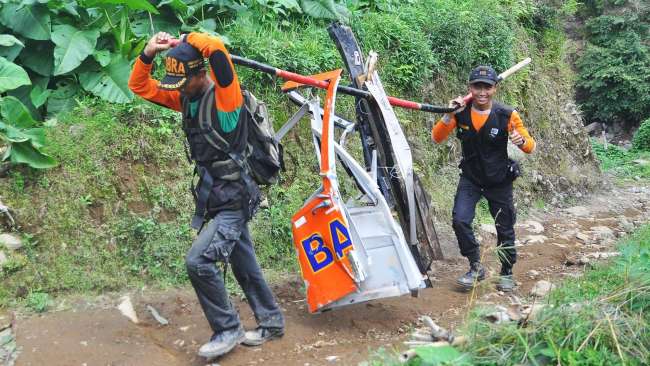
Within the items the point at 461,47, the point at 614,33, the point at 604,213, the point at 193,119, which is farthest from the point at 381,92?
the point at 614,33

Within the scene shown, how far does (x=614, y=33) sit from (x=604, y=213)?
15.6 m

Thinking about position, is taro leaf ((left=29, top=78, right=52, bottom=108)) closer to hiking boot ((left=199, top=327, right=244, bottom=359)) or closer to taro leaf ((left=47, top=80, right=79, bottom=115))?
taro leaf ((left=47, top=80, right=79, bottom=115))

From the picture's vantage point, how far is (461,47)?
966 centimetres

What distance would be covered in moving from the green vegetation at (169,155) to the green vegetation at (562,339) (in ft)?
9.08

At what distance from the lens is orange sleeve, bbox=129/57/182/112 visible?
4.37 metres

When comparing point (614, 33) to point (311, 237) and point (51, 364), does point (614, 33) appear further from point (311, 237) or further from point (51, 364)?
point (51, 364)

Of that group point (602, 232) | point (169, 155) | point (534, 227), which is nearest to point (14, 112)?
point (169, 155)

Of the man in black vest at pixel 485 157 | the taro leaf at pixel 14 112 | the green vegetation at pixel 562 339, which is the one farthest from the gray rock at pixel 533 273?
the taro leaf at pixel 14 112

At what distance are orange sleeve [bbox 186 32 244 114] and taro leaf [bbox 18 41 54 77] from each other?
278 cm

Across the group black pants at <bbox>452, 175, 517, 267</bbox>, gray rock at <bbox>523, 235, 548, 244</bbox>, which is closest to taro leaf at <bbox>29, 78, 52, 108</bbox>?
black pants at <bbox>452, 175, 517, 267</bbox>

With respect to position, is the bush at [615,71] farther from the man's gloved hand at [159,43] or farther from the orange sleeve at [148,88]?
the man's gloved hand at [159,43]

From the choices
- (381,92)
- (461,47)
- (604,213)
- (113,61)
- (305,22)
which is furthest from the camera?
(604,213)

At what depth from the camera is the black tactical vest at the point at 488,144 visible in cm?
583

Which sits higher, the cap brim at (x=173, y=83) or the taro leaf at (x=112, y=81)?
the cap brim at (x=173, y=83)
